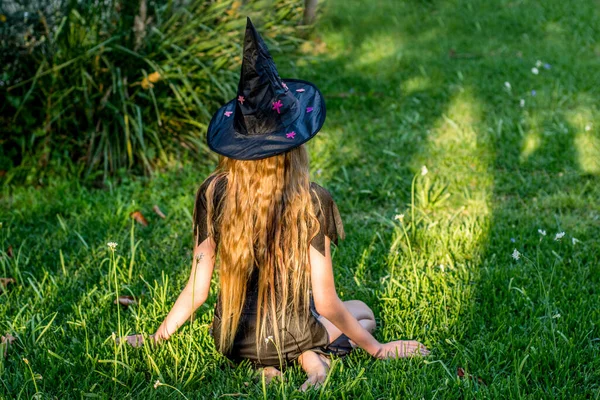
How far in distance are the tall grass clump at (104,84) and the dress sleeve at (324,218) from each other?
234cm

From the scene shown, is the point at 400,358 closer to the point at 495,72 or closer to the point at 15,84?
the point at 15,84

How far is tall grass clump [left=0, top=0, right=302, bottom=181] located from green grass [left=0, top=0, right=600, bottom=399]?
276 mm

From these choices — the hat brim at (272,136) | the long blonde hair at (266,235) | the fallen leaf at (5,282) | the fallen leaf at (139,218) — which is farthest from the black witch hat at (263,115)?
the fallen leaf at (139,218)

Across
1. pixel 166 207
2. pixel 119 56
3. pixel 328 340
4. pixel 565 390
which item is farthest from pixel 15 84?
pixel 565 390

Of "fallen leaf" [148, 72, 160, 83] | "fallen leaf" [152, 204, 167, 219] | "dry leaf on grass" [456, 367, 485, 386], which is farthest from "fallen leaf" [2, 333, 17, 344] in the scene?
"fallen leaf" [148, 72, 160, 83]

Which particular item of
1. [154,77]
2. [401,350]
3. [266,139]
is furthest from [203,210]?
[154,77]

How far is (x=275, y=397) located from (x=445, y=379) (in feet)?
1.97

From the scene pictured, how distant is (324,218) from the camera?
2.50 meters

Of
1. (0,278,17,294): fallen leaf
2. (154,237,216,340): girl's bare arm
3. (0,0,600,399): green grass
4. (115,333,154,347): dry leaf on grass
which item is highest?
(154,237,216,340): girl's bare arm

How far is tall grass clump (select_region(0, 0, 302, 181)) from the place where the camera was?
4.71m

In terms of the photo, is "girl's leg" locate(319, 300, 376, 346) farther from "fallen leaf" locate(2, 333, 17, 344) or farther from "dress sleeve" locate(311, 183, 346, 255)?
"fallen leaf" locate(2, 333, 17, 344)

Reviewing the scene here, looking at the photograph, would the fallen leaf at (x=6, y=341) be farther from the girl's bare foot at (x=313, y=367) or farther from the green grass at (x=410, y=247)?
the girl's bare foot at (x=313, y=367)

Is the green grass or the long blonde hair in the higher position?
the long blonde hair

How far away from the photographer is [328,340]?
2727 millimetres
